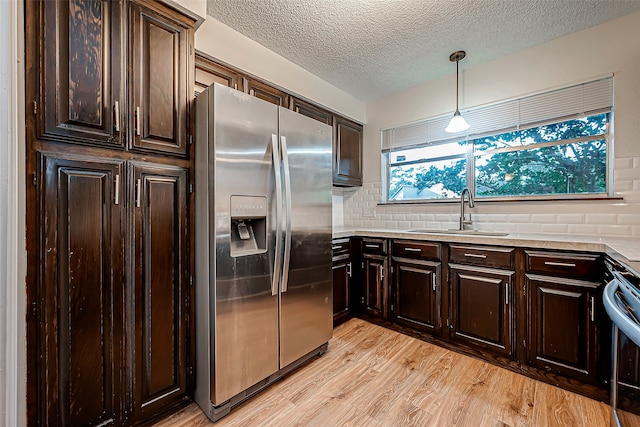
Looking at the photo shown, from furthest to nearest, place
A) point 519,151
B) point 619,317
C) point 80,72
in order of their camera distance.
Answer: point 519,151 → point 80,72 → point 619,317

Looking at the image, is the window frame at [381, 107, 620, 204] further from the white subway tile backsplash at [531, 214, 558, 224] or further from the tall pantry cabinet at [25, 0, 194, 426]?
the tall pantry cabinet at [25, 0, 194, 426]

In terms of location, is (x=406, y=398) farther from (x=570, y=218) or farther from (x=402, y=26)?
(x=402, y=26)

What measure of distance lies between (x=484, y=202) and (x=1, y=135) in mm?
3178

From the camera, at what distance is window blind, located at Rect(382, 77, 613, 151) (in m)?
2.13

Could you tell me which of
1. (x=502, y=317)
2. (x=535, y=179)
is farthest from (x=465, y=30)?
(x=502, y=317)

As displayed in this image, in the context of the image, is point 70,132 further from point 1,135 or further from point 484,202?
point 484,202

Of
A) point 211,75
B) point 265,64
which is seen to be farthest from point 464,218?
point 211,75

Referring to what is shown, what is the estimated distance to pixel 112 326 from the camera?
1300mm

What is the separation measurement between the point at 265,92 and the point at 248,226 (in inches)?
51.6

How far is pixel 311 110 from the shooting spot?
284 centimetres

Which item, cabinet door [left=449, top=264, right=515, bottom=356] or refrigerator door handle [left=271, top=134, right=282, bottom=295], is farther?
cabinet door [left=449, top=264, right=515, bottom=356]

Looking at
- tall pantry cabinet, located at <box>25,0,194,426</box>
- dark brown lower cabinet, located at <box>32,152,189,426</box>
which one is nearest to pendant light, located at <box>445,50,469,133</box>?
tall pantry cabinet, located at <box>25,0,194,426</box>

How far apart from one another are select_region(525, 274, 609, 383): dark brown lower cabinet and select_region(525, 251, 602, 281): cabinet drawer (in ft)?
0.12

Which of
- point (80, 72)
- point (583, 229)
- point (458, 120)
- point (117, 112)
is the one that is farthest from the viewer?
point (458, 120)
